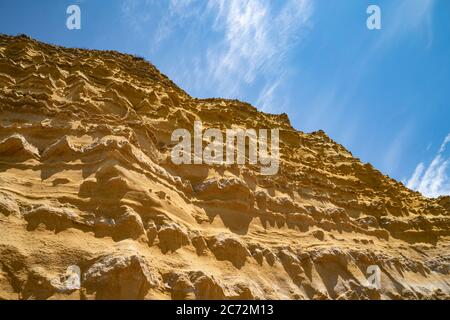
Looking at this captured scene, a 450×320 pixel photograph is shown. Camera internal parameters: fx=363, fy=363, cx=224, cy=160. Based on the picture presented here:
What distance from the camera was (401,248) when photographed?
1434cm

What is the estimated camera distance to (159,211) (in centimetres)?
888

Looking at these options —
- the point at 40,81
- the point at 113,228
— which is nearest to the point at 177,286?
the point at 113,228

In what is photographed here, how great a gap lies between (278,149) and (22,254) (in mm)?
11531

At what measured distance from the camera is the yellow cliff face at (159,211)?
23.1ft

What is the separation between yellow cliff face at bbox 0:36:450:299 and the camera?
277 inches

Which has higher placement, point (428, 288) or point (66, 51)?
point (66, 51)
